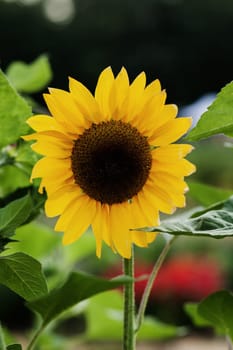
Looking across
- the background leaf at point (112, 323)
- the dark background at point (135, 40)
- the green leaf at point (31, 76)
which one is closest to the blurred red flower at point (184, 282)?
the background leaf at point (112, 323)

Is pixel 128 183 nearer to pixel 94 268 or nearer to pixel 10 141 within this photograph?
pixel 10 141

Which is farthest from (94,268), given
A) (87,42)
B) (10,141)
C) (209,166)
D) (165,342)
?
(87,42)

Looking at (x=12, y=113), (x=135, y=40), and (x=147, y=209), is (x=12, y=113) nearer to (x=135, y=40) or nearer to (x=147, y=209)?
(x=147, y=209)

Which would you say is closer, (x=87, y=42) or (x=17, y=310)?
(x=17, y=310)

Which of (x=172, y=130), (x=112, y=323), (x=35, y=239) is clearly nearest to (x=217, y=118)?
(x=172, y=130)

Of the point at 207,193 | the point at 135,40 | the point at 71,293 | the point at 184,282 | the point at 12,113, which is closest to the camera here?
the point at 71,293

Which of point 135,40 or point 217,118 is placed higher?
point 217,118

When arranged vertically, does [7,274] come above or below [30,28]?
above
